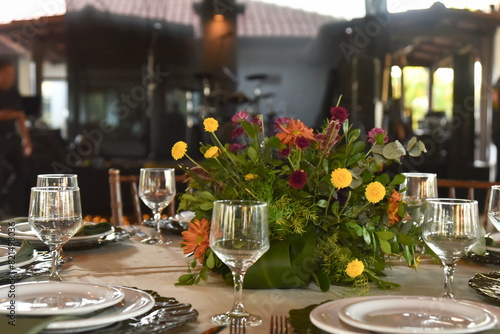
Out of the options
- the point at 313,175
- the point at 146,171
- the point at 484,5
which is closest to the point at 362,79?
the point at 484,5

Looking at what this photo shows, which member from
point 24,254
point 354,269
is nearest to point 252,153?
point 354,269

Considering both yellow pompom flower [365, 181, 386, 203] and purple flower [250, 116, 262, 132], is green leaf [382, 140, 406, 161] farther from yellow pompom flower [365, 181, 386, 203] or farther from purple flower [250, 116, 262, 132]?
purple flower [250, 116, 262, 132]

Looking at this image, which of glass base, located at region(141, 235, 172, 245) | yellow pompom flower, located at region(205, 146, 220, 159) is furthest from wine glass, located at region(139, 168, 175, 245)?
yellow pompom flower, located at region(205, 146, 220, 159)

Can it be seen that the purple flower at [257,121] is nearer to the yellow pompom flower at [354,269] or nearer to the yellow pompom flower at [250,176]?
the yellow pompom flower at [250,176]

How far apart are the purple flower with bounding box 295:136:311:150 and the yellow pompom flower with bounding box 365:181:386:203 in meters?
0.13

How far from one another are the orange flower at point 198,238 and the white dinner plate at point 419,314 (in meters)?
0.34

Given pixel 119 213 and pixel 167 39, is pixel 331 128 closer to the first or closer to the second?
pixel 119 213

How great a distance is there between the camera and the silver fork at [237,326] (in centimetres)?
88

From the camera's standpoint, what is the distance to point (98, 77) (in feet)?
20.6

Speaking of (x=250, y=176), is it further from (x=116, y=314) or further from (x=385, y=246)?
(x=116, y=314)

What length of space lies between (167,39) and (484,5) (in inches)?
127

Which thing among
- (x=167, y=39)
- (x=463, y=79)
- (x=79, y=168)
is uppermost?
(x=167, y=39)

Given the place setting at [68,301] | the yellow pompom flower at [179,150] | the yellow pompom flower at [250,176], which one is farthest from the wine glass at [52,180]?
the yellow pompom flower at [250,176]

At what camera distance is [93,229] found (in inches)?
62.6
